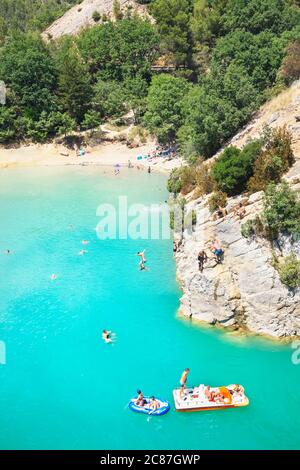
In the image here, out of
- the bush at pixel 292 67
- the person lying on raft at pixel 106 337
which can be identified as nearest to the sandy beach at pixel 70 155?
the bush at pixel 292 67

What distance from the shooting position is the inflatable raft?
28.7m

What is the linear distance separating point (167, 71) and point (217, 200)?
65934 millimetres

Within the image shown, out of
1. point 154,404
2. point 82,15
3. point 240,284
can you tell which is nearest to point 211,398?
point 154,404

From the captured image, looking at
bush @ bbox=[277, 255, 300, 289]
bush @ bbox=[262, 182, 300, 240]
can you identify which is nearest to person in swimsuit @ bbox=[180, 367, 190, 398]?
bush @ bbox=[277, 255, 300, 289]

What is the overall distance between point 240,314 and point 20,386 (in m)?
15.1

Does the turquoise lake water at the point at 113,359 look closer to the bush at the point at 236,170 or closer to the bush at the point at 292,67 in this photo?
the bush at the point at 236,170

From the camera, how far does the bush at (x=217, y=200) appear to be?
130 ft

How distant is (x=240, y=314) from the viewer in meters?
35.0

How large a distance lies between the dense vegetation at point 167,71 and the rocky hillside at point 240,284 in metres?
21.6

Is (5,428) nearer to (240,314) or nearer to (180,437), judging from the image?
(180,437)

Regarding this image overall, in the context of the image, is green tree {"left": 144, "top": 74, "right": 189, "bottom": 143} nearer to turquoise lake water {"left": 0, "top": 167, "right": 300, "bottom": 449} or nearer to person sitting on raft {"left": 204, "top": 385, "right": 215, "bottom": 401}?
turquoise lake water {"left": 0, "top": 167, "right": 300, "bottom": 449}

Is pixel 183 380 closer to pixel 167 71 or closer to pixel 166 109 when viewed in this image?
pixel 166 109

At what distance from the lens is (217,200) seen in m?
40.0
